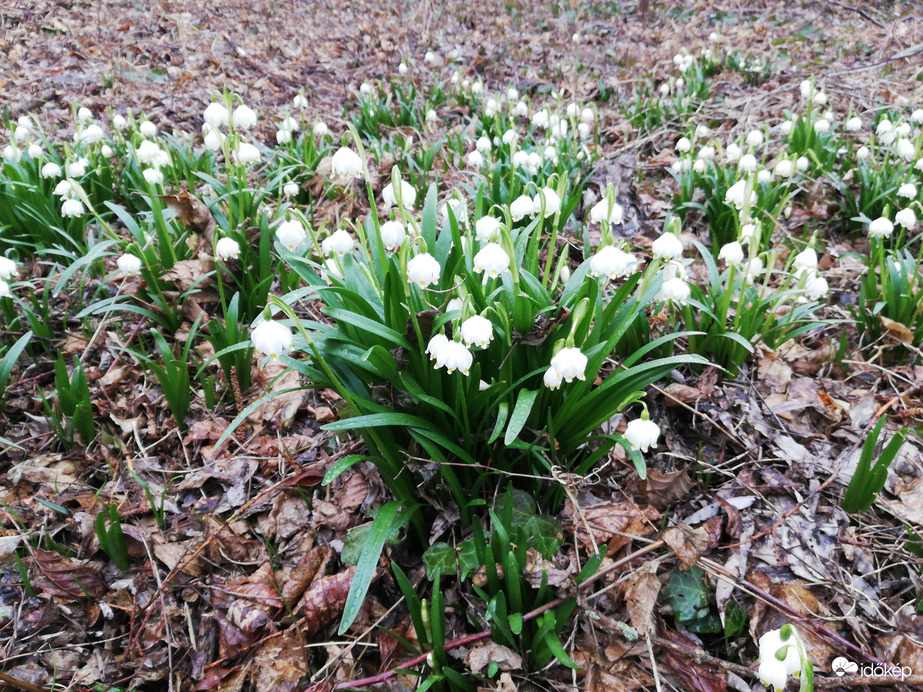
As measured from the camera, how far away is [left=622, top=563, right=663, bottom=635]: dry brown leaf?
1.54m

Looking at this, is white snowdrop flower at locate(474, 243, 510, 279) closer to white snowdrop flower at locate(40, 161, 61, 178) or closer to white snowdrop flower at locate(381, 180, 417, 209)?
white snowdrop flower at locate(381, 180, 417, 209)

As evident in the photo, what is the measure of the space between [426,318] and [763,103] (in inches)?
203

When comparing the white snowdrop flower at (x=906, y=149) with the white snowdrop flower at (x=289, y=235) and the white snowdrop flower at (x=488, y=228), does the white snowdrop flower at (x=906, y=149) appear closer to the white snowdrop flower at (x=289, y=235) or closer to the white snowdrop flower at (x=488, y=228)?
the white snowdrop flower at (x=488, y=228)

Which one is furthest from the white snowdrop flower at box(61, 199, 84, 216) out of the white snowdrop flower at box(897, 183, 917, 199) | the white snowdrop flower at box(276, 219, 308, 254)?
the white snowdrop flower at box(897, 183, 917, 199)

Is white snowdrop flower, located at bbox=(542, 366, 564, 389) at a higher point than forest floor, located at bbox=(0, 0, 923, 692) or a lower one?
higher

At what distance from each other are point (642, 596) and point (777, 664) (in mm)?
467

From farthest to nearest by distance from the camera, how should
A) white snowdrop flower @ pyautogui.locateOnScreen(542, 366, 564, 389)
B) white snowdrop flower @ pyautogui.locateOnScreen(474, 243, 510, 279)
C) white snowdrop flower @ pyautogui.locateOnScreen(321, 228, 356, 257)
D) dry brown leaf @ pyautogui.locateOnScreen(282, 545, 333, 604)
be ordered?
white snowdrop flower @ pyautogui.locateOnScreen(321, 228, 356, 257) < dry brown leaf @ pyautogui.locateOnScreen(282, 545, 333, 604) < white snowdrop flower @ pyautogui.locateOnScreen(474, 243, 510, 279) < white snowdrop flower @ pyautogui.locateOnScreen(542, 366, 564, 389)

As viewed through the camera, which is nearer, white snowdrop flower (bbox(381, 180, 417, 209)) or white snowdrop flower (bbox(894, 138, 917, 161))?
white snowdrop flower (bbox(381, 180, 417, 209))

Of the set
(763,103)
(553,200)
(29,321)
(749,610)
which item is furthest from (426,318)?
(763,103)

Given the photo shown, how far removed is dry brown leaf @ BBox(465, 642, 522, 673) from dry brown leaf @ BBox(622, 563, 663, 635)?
1.16 ft

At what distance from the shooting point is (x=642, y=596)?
5.25ft

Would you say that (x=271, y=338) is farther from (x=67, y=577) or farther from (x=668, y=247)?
(x=668, y=247)

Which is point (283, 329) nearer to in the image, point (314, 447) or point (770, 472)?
point (314, 447)

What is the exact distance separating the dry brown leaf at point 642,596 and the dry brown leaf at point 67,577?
1649 mm
